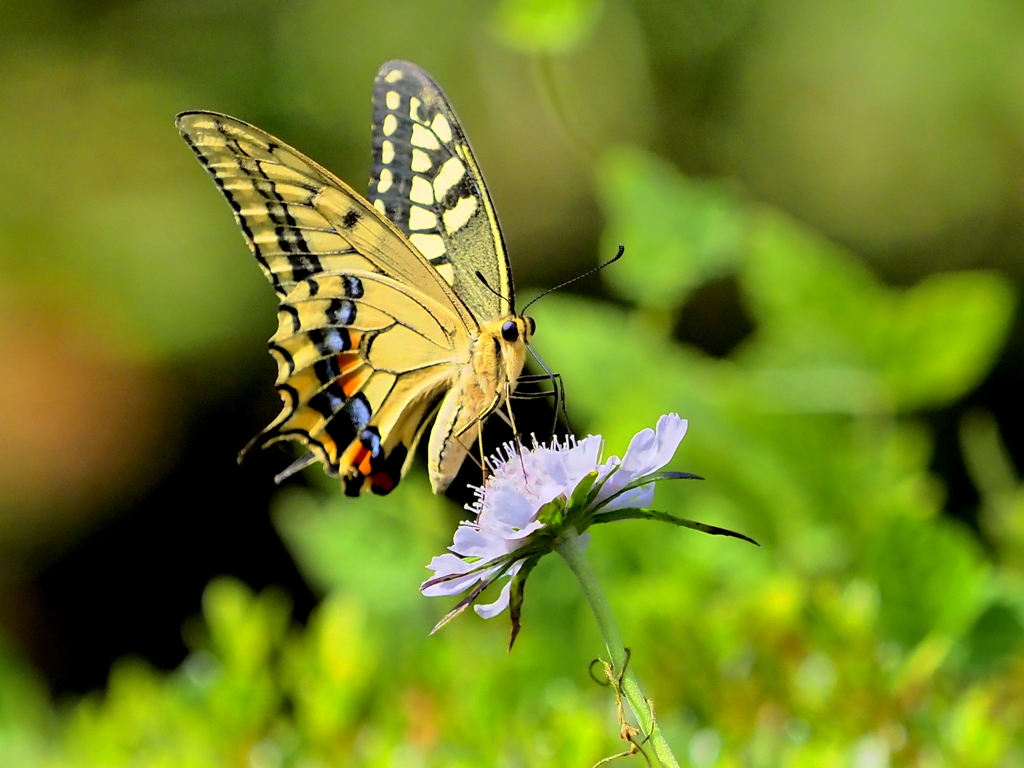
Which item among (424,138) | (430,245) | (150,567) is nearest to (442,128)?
(424,138)

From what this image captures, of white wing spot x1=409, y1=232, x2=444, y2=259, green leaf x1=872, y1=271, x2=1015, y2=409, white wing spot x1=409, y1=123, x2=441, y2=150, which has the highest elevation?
white wing spot x1=409, y1=123, x2=441, y2=150

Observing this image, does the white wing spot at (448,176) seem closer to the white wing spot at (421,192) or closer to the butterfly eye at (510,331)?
the white wing spot at (421,192)

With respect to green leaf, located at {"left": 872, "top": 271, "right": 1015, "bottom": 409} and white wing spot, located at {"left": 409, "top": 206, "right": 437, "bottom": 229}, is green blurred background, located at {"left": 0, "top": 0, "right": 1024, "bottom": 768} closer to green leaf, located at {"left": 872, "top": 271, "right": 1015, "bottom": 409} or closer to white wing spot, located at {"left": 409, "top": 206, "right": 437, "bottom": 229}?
green leaf, located at {"left": 872, "top": 271, "right": 1015, "bottom": 409}

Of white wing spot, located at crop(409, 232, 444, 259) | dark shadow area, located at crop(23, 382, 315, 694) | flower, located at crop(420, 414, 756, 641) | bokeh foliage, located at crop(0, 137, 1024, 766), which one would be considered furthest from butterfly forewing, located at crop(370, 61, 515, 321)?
dark shadow area, located at crop(23, 382, 315, 694)

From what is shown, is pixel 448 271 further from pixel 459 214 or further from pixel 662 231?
pixel 662 231

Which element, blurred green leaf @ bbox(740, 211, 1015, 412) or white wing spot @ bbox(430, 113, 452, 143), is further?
blurred green leaf @ bbox(740, 211, 1015, 412)

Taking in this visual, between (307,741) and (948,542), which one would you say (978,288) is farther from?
(307,741)

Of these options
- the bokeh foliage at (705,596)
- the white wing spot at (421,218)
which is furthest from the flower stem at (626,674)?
the white wing spot at (421,218)
